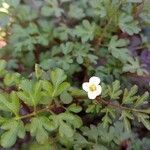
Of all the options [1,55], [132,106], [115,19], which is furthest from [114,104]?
[1,55]

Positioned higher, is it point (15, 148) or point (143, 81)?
point (143, 81)

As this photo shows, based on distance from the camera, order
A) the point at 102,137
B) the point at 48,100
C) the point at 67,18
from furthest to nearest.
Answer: the point at 67,18 < the point at 102,137 < the point at 48,100

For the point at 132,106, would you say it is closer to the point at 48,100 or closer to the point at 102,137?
the point at 102,137

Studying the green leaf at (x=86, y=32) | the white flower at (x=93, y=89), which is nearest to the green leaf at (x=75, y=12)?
the green leaf at (x=86, y=32)

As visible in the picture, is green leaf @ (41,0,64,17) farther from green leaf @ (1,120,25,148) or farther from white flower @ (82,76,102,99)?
green leaf @ (1,120,25,148)

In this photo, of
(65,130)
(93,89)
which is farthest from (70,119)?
(93,89)

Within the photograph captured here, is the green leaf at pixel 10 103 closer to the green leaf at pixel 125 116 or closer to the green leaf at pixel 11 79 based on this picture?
the green leaf at pixel 11 79
